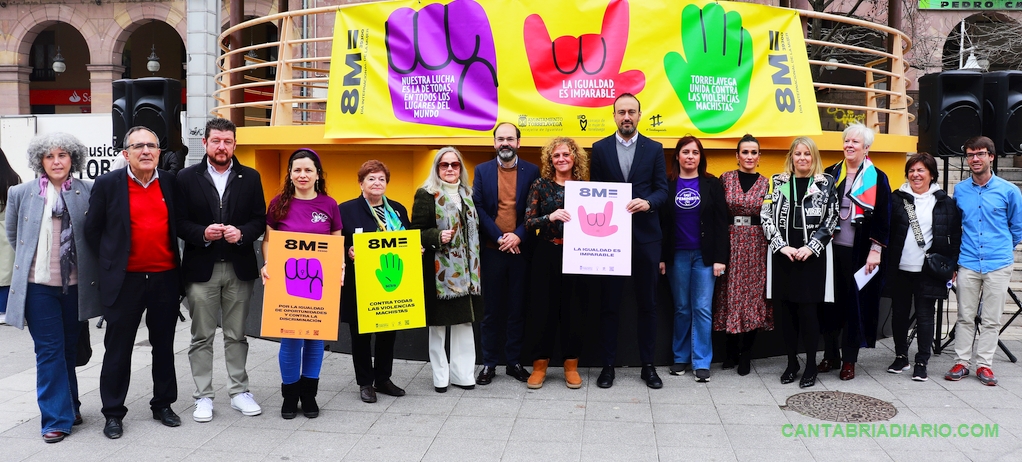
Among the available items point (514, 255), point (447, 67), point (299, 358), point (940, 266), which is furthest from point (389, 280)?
point (940, 266)

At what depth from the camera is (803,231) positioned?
621 centimetres

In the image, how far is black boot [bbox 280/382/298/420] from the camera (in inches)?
213

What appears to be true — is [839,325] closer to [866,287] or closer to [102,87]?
[866,287]

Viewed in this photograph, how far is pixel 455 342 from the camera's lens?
6207 mm

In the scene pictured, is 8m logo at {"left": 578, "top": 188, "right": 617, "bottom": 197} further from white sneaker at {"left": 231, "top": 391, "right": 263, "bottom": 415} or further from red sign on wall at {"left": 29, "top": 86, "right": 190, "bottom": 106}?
red sign on wall at {"left": 29, "top": 86, "right": 190, "bottom": 106}

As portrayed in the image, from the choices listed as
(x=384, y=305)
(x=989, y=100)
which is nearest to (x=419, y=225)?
(x=384, y=305)

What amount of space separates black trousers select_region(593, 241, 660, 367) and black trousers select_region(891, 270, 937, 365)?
229cm

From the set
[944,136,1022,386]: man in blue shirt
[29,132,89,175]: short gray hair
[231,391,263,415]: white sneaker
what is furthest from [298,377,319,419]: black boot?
[944,136,1022,386]: man in blue shirt

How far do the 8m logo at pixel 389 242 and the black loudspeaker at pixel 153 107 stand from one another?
579 cm

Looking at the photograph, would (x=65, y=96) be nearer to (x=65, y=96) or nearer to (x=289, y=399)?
(x=65, y=96)

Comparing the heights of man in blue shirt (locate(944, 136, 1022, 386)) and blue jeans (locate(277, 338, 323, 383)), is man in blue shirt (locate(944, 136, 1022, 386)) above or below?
above

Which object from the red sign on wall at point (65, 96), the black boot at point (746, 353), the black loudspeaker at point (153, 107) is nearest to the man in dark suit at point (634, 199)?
the black boot at point (746, 353)

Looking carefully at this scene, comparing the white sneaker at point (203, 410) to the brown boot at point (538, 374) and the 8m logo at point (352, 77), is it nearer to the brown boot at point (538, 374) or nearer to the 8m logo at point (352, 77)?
Answer: the brown boot at point (538, 374)

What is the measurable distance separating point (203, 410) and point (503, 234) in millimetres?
2538
